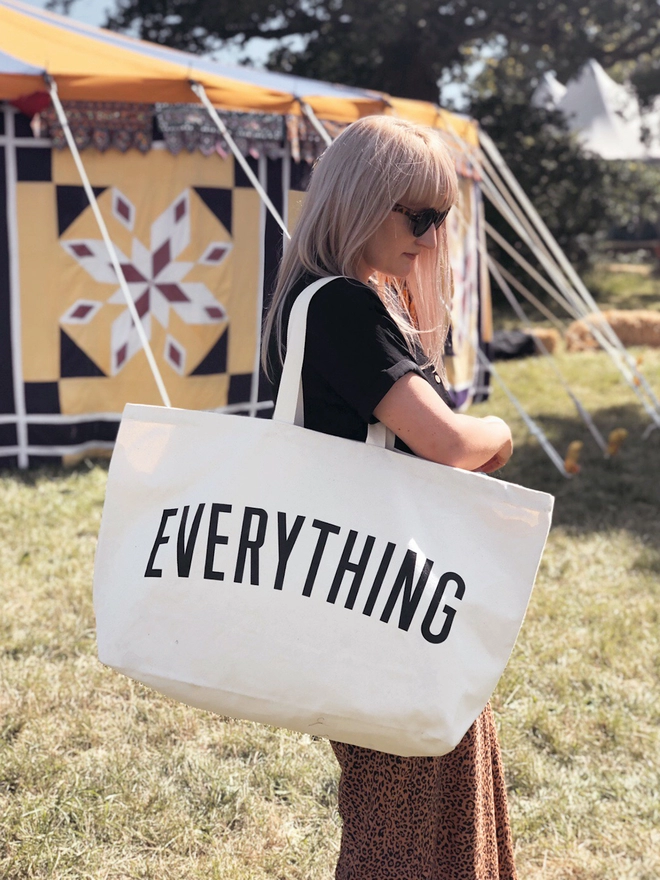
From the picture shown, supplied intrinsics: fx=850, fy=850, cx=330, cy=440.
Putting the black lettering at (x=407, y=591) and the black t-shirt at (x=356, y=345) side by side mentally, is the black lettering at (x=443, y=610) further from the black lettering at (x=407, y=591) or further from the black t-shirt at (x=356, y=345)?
the black t-shirt at (x=356, y=345)

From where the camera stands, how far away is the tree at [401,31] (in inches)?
448

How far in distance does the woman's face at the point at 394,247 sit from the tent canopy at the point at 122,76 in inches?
143

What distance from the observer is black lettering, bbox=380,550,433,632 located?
1.17 metres

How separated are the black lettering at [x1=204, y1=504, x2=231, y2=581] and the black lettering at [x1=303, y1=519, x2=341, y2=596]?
0.42 feet

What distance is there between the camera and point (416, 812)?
4.55 feet

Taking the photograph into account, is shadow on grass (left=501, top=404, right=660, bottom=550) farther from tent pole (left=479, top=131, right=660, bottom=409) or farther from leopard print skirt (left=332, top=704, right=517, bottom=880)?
leopard print skirt (left=332, top=704, right=517, bottom=880)

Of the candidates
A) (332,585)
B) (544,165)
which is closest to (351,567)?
(332,585)

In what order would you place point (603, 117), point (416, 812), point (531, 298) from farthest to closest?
point (603, 117), point (531, 298), point (416, 812)

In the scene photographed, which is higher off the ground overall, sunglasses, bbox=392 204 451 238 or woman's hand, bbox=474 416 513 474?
sunglasses, bbox=392 204 451 238

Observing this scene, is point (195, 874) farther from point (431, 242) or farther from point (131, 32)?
point (131, 32)

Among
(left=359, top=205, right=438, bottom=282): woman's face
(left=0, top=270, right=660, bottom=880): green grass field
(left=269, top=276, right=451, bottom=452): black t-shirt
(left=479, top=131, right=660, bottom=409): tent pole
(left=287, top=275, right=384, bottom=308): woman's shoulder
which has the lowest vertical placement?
(left=0, top=270, right=660, bottom=880): green grass field

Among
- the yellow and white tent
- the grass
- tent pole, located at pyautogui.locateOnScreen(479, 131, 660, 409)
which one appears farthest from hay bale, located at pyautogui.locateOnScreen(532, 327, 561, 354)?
the grass

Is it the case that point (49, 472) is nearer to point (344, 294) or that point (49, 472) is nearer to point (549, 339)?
point (344, 294)

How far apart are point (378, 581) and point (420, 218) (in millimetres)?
525
